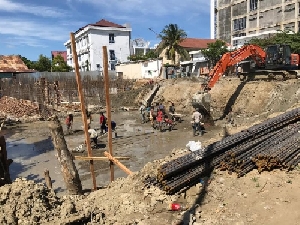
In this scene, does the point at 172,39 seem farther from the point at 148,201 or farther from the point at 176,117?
the point at 148,201

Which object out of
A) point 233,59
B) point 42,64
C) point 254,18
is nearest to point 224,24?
point 254,18

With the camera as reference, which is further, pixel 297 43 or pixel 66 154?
pixel 297 43

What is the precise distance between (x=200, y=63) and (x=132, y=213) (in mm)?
37043

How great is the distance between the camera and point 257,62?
20625mm

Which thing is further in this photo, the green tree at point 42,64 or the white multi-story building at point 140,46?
the white multi-story building at point 140,46

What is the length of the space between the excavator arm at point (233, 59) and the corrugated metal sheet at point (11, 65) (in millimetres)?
30662

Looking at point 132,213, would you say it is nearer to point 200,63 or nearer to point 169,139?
point 169,139

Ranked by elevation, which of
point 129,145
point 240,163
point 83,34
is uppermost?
point 83,34

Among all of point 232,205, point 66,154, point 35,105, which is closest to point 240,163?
point 232,205

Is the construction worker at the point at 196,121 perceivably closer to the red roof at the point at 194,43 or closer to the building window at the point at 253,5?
the red roof at the point at 194,43

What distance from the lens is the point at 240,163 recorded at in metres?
7.14

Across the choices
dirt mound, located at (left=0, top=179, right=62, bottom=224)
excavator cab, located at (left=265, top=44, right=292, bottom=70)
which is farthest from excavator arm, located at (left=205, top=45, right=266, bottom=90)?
dirt mound, located at (left=0, top=179, right=62, bottom=224)

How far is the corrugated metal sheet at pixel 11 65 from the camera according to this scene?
39697 millimetres

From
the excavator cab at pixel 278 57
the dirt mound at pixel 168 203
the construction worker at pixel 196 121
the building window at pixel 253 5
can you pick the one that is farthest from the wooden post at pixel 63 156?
the building window at pixel 253 5
